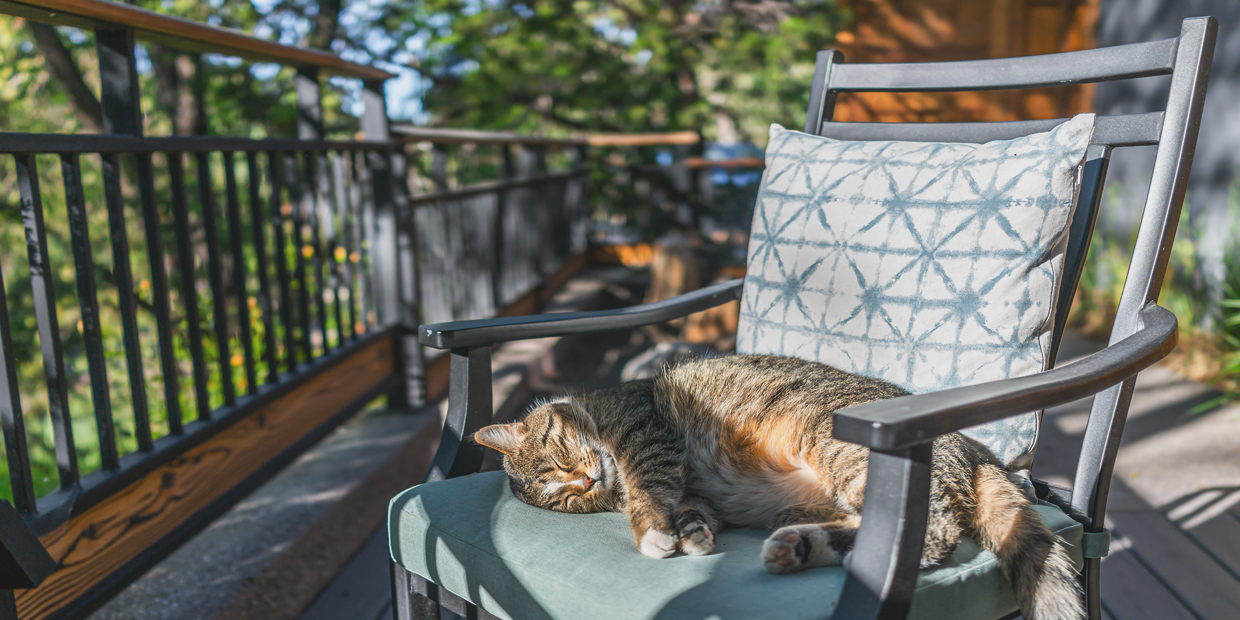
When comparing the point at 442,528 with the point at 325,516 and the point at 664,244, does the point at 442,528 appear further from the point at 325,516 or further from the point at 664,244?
the point at 664,244

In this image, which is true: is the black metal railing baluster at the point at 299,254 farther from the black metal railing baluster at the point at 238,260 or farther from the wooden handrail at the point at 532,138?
the wooden handrail at the point at 532,138

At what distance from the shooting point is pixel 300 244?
7.86 ft

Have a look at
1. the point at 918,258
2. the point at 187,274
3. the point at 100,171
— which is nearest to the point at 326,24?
the point at 100,171

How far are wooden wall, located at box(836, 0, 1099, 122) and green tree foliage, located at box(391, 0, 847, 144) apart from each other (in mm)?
795

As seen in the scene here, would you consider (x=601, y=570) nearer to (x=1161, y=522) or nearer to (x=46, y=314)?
(x=46, y=314)

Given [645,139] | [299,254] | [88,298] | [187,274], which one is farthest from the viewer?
[645,139]

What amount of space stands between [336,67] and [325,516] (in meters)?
1.48

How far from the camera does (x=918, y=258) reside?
4.50 ft

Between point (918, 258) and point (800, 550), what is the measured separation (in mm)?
659

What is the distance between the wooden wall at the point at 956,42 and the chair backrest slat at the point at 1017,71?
13.3 ft

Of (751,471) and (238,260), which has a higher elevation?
(238,260)

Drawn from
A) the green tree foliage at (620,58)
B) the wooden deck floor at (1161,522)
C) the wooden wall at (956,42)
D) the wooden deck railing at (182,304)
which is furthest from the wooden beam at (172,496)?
the wooden wall at (956,42)

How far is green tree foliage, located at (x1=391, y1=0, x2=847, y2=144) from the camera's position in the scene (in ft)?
14.9

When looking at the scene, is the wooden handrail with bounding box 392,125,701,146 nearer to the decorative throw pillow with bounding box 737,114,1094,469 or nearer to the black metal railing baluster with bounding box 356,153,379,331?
the black metal railing baluster with bounding box 356,153,379,331
